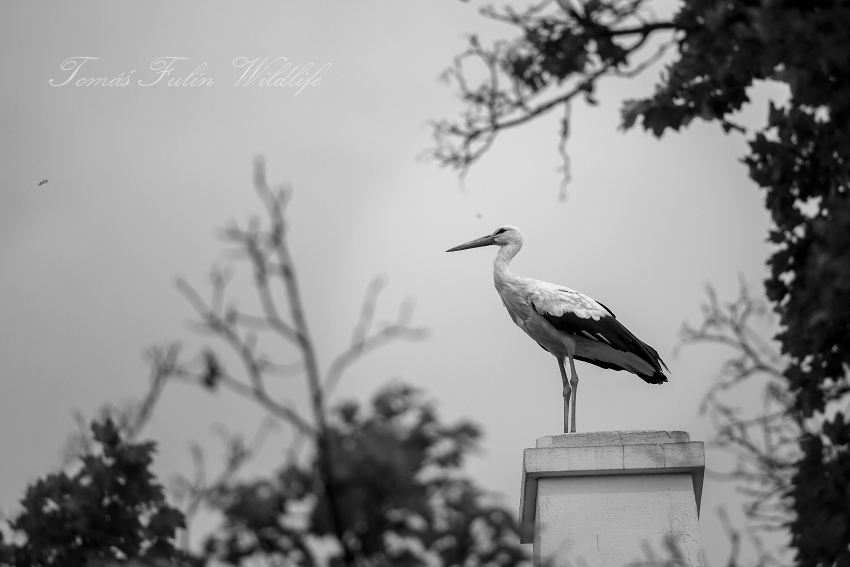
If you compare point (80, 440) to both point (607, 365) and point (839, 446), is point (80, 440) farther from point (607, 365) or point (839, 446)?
point (607, 365)

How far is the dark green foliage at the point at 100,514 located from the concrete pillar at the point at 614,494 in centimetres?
Answer: 376

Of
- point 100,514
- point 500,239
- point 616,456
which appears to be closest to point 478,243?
point 500,239

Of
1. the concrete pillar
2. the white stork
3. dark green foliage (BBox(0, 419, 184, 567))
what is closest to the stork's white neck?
the white stork

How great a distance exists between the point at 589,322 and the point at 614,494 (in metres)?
2.43

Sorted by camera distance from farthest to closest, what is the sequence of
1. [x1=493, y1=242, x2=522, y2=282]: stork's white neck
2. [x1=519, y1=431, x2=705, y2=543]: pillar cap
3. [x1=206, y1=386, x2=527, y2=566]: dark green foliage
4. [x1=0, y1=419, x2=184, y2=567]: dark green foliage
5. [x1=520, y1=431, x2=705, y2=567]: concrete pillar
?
[x1=493, y1=242, x2=522, y2=282]: stork's white neck
[x1=519, y1=431, x2=705, y2=543]: pillar cap
[x1=520, y1=431, x2=705, y2=567]: concrete pillar
[x1=0, y1=419, x2=184, y2=567]: dark green foliage
[x1=206, y1=386, x2=527, y2=566]: dark green foliage

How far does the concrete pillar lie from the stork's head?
11.8 feet

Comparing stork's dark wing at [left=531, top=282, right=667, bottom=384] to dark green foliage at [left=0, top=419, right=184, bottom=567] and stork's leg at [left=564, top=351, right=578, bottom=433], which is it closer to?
stork's leg at [left=564, top=351, right=578, bottom=433]

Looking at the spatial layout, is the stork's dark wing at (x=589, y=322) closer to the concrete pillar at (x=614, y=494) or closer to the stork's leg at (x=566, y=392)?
the stork's leg at (x=566, y=392)

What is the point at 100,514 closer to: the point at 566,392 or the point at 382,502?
the point at 382,502

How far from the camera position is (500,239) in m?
12.5

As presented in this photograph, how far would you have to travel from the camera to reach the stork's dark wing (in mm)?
10938

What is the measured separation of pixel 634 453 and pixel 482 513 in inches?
223

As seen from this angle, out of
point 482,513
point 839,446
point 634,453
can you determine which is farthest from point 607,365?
point 482,513

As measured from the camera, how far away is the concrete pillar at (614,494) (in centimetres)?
870
